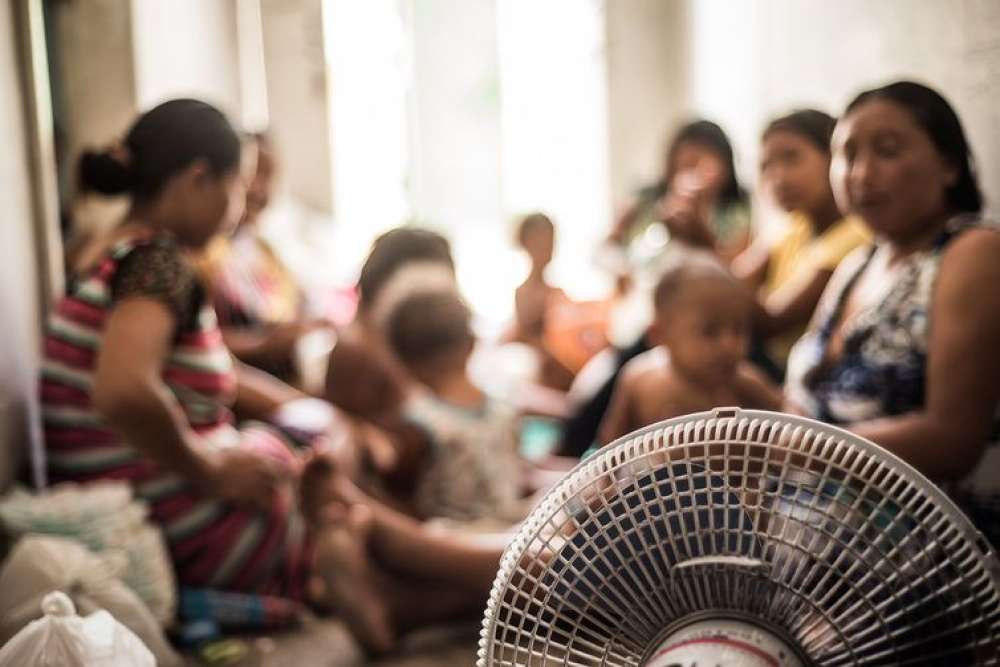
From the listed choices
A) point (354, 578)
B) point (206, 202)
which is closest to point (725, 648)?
point (354, 578)

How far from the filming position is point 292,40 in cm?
503

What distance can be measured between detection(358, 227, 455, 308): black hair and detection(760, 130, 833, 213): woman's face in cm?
82

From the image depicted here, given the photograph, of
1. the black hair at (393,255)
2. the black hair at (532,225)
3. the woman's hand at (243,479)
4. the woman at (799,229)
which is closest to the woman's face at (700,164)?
the black hair at (532,225)

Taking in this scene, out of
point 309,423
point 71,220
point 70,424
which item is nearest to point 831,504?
point 70,424

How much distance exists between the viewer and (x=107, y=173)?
184cm

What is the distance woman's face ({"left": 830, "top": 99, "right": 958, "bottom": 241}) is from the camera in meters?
1.50

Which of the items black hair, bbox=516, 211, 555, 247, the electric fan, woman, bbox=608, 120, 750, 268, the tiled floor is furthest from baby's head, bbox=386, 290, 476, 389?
black hair, bbox=516, 211, 555, 247

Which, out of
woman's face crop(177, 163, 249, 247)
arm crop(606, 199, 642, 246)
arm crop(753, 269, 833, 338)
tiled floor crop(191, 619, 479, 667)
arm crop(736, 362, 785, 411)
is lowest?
tiled floor crop(191, 619, 479, 667)

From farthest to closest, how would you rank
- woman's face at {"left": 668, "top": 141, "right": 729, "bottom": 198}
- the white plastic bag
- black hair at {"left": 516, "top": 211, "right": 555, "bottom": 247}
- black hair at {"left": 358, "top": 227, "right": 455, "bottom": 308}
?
black hair at {"left": 516, "top": 211, "right": 555, "bottom": 247} < woman's face at {"left": 668, "top": 141, "right": 729, "bottom": 198} < black hair at {"left": 358, "top": 227, "right": 455, "bottom": 308} < the white plastic bag

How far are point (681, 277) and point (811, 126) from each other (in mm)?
734

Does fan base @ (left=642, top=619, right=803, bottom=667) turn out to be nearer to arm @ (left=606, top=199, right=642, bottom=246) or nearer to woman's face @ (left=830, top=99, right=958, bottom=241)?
woman's face @ (left=830, top=99, right=958, bottom=241)

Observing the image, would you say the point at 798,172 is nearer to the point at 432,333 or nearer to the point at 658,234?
the point at 432,333

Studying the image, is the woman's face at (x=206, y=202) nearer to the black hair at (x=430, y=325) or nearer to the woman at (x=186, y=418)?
the woman at (x=186, y=418)

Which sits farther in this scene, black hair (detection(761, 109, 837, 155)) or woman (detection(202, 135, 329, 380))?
woman (detection(202, 135, 329, 380))
